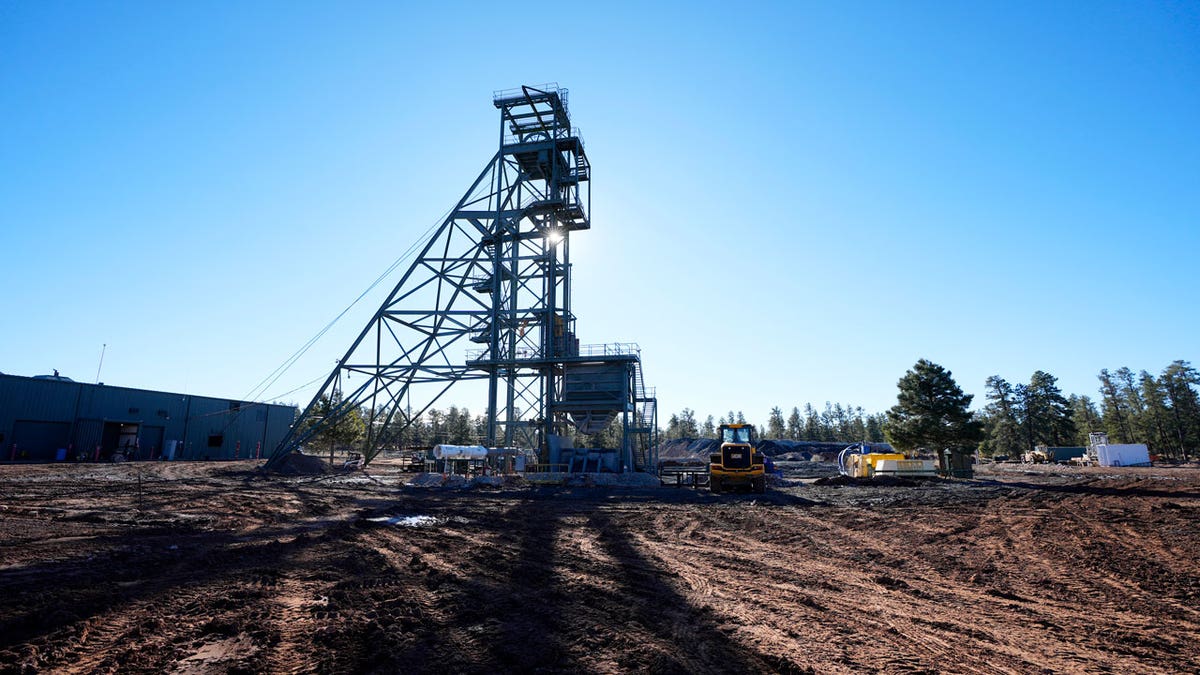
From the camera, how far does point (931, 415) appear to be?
40594 mm

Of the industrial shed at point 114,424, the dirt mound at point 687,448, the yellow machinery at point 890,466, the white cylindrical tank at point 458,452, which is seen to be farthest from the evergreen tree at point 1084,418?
the industrial shed at point 114,424

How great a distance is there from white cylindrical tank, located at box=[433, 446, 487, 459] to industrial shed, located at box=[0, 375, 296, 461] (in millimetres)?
11913

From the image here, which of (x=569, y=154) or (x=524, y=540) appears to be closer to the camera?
(x=524, y=540)

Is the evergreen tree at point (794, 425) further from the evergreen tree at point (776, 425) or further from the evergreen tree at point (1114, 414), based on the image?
the evergreen tree at point (1114, 414)

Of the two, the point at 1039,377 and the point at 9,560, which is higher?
the point at 1039,377

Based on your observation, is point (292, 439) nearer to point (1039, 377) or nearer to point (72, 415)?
point (72, 415)

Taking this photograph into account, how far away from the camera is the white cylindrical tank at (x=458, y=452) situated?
83.3ft

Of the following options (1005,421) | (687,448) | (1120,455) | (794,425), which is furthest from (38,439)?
(794,425)

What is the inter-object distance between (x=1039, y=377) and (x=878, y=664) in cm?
9659

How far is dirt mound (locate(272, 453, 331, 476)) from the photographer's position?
26.6m

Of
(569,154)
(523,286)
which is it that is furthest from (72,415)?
(569,154)

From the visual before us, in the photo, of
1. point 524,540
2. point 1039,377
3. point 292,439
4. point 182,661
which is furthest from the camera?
point 1039,377

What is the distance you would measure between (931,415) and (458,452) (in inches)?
1396

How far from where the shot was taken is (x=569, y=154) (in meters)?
34.9
